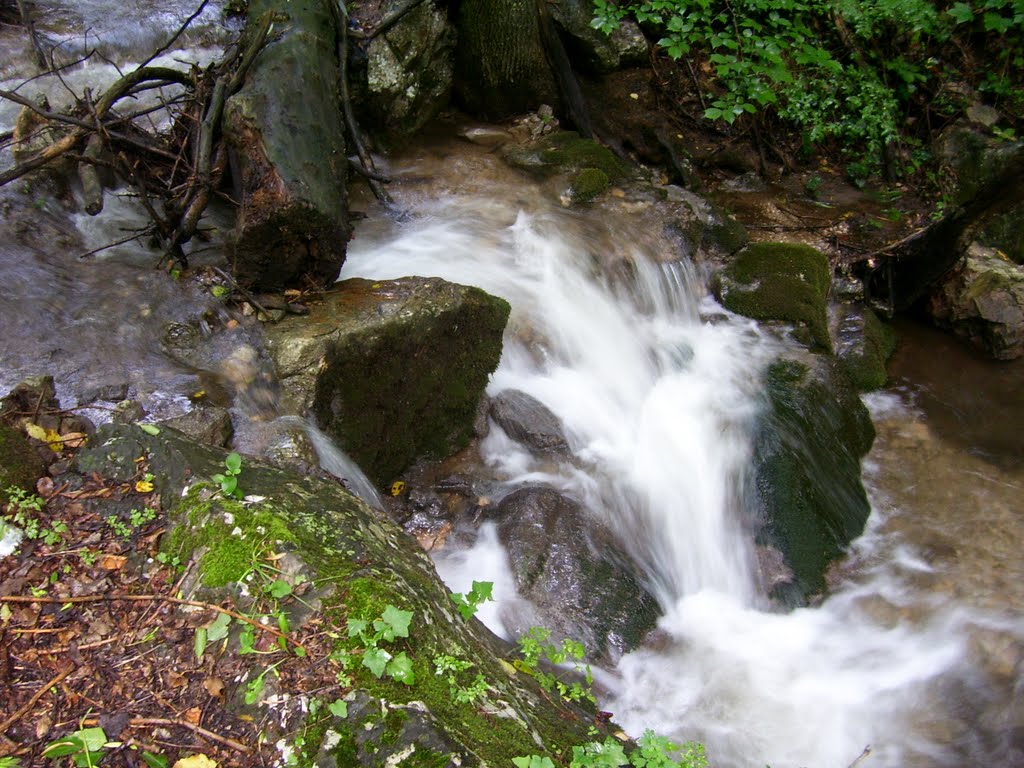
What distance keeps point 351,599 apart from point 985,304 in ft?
23.6

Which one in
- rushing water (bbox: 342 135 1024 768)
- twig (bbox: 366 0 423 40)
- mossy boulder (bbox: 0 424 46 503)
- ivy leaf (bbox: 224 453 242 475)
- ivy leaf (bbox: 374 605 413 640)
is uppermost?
twig (bbox: 366 0 423 40)

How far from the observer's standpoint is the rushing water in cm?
400

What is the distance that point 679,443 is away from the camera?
5438 mm

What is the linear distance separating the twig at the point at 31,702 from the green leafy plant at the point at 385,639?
90cm

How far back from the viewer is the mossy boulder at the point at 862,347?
657 centimetres

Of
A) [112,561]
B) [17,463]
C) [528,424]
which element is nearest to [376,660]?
[112,561]

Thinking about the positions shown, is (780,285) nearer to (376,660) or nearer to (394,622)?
(394,622)

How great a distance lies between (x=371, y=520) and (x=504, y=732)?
0.99 meters

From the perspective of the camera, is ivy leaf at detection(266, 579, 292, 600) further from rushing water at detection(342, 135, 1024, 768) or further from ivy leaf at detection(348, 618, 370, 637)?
rushing water at detection(342, 135, 1024, 768)

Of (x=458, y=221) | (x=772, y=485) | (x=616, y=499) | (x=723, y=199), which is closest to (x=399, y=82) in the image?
(x=458, y=221)

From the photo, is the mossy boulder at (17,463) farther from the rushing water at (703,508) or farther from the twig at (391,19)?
the twig at (391,19)

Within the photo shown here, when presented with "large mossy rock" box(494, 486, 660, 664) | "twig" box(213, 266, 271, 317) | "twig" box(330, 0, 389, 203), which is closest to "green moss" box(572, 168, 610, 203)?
"twig" box(330, 0, 389, 203)

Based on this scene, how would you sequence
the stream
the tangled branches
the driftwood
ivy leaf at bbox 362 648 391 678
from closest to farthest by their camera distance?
1. ivy leaf at bbox 362 648 391 678
2. the stream
3. the tangled branches
4. the driftwood

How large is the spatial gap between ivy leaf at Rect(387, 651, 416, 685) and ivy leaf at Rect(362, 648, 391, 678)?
19 mm
